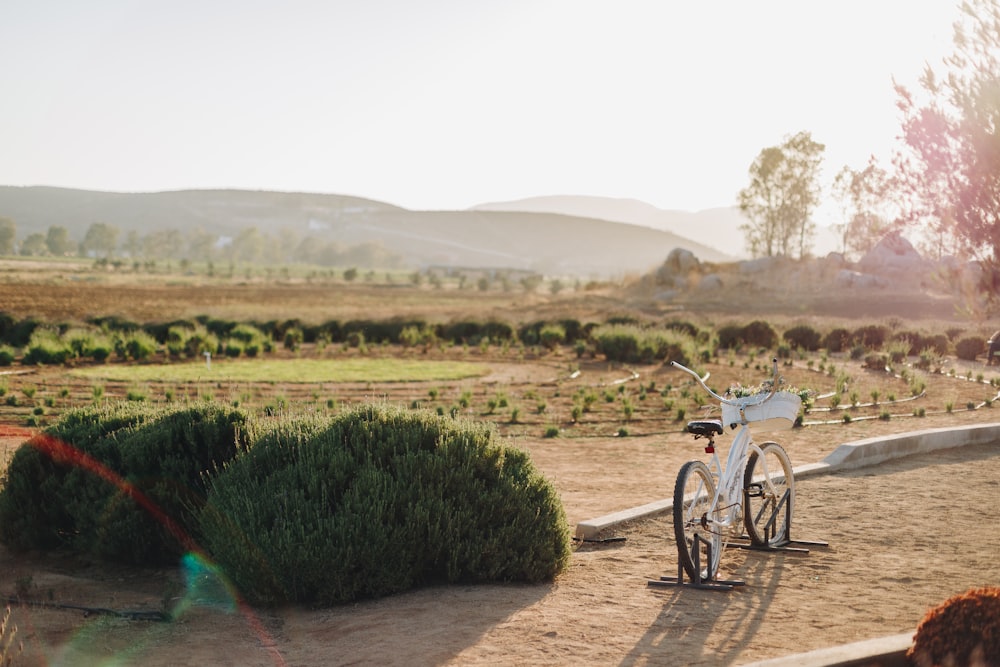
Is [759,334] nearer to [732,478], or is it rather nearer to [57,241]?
[732,478]

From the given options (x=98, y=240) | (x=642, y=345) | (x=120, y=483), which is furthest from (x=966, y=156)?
(x=98, y=240)

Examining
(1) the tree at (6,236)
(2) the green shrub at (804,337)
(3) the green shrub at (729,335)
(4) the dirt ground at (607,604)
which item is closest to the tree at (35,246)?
(1) the tree at (6,236)

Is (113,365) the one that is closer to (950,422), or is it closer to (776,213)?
(950,422)

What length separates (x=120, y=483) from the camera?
7.93 m

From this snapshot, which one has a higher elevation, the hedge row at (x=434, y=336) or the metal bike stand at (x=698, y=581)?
the hedge row at (x=434, y=336)

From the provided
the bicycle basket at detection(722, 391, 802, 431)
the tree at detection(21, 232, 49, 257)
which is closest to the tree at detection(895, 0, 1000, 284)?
the bicycle basket at detection(722, 391, 802, 431)

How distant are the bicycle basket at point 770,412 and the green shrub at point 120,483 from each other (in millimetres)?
3688

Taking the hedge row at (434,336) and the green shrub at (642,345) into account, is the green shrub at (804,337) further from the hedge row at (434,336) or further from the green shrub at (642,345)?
the green shrub at (642,345)

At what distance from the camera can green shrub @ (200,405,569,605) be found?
637 centimetres

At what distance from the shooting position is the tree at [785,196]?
61.8 m

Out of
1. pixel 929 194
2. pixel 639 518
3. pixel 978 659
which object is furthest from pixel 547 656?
pixel 929 194

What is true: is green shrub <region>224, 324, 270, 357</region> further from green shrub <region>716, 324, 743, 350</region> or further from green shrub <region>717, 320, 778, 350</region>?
green shrub <region>717, 320, 778, 350</region>

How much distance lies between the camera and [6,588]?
7141 mm

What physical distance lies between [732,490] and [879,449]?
16.0ft
